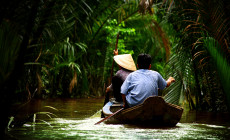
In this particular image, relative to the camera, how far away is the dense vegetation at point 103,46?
12.4ft

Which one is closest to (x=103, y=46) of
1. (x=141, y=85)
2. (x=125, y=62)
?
(x=125, y=62)

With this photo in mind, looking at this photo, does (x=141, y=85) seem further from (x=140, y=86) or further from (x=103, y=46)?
(x=103, y=46)

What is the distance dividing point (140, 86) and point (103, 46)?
1307 centimetres

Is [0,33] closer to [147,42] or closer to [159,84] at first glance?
[159,84]

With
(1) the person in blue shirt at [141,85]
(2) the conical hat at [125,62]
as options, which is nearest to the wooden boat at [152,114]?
(1) the person in blue shirt at [141,85]

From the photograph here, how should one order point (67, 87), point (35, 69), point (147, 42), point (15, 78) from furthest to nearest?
point (147, 42), point (67, 87), point (35, 69), point (15, 78)

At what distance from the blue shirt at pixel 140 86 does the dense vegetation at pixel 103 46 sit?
3.07 feet

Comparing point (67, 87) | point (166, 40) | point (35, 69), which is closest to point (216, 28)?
point (35, 69)

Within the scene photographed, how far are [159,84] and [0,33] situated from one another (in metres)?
3.36

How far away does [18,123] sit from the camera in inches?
231

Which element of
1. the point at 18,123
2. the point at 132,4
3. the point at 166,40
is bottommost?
the point at 18,123

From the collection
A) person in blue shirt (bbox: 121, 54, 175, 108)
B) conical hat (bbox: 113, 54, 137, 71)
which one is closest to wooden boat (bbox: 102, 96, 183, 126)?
person in blue shirt (bbox: 121, 54, 175, 108)

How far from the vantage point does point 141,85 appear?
616 cm

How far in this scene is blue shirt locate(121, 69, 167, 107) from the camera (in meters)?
6.16
